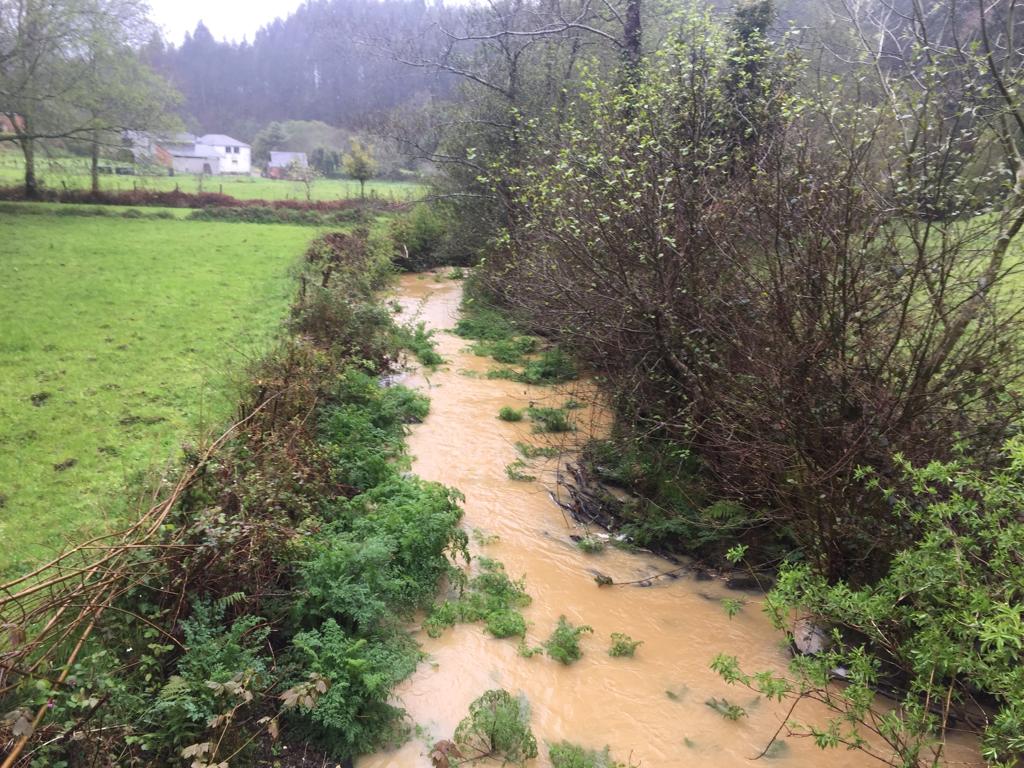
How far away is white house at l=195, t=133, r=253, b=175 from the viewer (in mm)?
66062

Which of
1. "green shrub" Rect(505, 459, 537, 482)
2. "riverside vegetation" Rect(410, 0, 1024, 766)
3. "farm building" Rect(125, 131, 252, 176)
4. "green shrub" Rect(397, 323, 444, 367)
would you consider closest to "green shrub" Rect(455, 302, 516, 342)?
"green shrub" Rect(397, 323, 444, 367)

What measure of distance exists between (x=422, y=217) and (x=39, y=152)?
16.8 meters

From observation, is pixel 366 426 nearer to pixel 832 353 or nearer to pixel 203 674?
pixel 203 674

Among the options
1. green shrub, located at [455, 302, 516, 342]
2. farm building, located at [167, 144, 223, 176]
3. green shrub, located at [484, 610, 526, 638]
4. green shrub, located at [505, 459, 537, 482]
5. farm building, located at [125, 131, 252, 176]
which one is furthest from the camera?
farm building, located at [167, 144, 223, 176]

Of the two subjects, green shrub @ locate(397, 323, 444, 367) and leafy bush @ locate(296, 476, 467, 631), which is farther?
green shrub @ locate(397, 323, 444, 367)

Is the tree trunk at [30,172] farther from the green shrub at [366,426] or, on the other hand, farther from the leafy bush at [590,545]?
the leafy bush at [590,545]

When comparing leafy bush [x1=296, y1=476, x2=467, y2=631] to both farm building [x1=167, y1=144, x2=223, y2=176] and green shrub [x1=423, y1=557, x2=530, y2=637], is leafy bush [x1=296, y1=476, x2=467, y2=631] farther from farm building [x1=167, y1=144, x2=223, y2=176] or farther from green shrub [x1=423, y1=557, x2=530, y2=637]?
farm building [x1=167, y1=144, x2=223, y2=176]

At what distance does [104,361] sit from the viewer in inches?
360

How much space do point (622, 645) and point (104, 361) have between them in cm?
871

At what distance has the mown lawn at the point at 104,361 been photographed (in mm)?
5711

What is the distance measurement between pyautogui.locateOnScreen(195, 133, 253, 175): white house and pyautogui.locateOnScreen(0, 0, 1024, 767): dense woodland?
6916cm

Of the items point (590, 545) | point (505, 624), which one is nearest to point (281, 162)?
point (590, 545)

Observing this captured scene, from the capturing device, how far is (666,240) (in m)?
6.16

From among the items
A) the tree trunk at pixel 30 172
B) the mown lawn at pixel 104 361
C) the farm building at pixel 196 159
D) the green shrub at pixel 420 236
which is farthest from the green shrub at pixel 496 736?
the farm building at pixel 196 159
